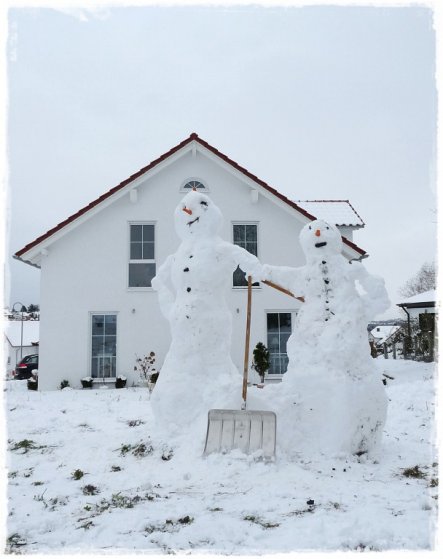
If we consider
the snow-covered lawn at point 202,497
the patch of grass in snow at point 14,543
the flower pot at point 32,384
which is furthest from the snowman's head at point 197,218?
the flower pot at point 32,384

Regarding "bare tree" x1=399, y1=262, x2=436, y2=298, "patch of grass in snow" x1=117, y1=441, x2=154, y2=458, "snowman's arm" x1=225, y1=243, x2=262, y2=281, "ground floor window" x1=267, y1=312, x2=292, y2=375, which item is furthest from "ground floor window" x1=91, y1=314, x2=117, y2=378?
"bare tree" x1=399, y1=262, x2=436, y2=298

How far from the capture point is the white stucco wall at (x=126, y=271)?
36.3 feet

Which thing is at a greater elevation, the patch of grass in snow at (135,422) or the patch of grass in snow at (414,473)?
the patch of grass in snow at (414,473)

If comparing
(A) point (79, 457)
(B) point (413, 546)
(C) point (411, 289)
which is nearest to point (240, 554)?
(B) point (413, 546)

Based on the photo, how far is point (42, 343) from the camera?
36.2 ft

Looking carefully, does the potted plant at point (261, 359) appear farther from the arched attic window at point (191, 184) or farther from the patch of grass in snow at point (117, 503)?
the patch of grass in snow at point (117, 503)

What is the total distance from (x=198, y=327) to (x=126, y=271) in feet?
19.8

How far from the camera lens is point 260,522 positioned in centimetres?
349

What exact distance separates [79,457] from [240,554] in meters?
2.93

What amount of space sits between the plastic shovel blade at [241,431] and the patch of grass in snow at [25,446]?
2.39m

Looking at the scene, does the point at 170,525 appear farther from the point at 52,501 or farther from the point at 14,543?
the point at 52,501

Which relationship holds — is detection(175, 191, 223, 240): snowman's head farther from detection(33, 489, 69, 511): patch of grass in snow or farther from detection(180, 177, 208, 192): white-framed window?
detection(180, 177, 208, 192): white-framed window

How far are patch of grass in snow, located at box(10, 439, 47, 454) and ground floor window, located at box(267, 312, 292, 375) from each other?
6.61m

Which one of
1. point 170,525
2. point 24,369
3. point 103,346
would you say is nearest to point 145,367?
point 103,346
